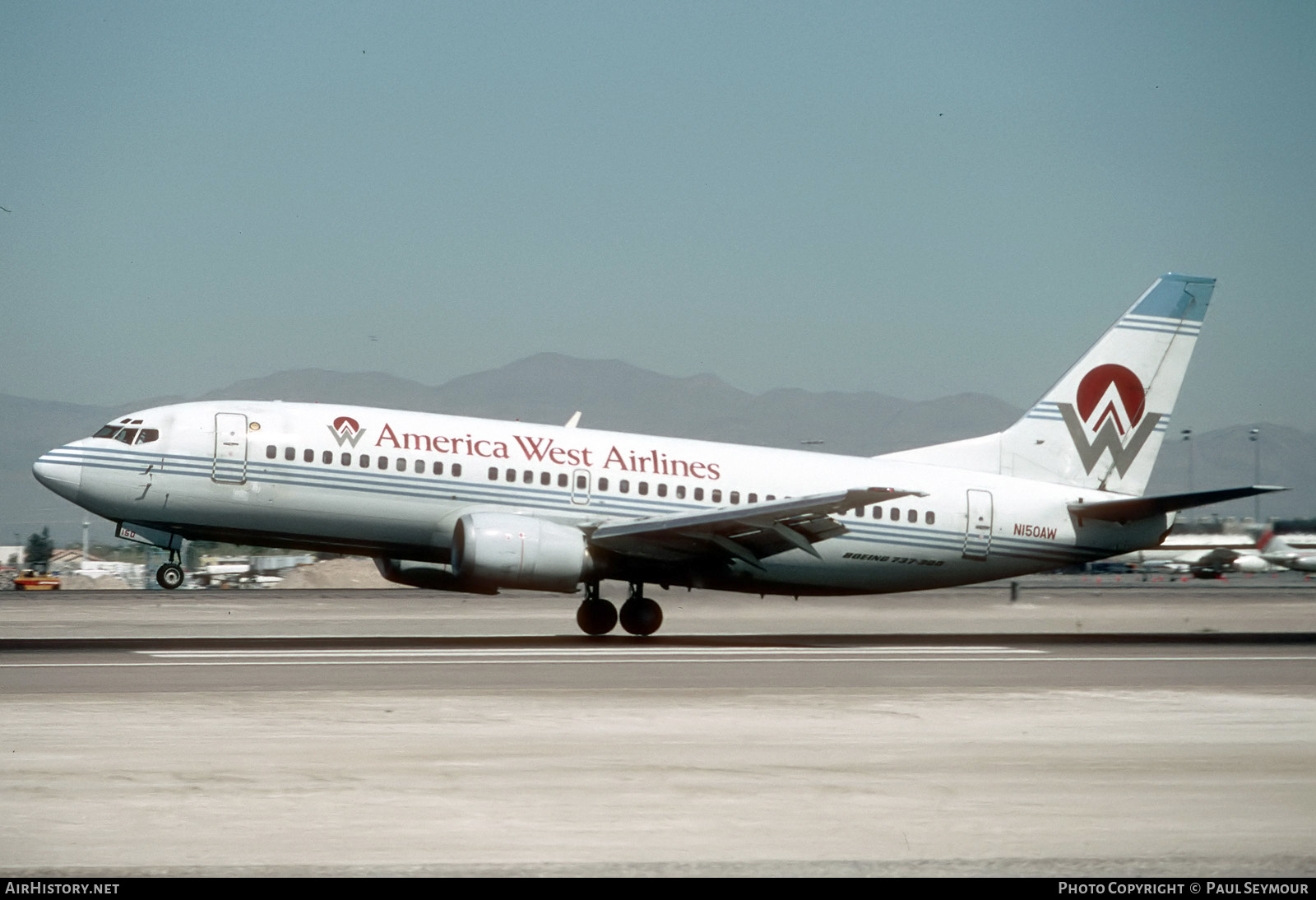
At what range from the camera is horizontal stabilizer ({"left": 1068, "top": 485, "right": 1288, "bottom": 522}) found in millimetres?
26844

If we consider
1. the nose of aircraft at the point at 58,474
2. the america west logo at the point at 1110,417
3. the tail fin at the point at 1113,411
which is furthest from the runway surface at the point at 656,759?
the america west logo at the point at 1110,417

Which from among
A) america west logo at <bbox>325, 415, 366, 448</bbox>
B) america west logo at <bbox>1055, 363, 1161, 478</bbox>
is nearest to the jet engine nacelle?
america west logo at <bbox>325, 415, 366, 448</bbox>

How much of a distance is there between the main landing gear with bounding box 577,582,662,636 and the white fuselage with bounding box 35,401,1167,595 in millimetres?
645

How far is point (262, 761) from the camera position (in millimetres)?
11898

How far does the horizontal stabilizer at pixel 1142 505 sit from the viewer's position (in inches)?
1057

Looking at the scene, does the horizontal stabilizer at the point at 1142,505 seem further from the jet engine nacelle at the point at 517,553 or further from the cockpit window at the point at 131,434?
the cockpit window at the point at 131,434

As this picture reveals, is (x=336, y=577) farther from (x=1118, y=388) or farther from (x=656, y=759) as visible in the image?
(x=656, y=759)

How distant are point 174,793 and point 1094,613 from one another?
3250 centimetres

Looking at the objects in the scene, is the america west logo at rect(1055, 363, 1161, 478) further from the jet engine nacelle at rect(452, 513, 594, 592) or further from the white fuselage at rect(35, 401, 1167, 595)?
the jet engine nacelle at rect(452, 513, 594, 592)

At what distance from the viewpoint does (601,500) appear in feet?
89.5

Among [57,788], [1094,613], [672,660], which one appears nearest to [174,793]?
[57,788]

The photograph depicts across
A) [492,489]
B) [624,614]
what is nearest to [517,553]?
[492,489]

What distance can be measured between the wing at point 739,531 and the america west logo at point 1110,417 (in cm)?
692
